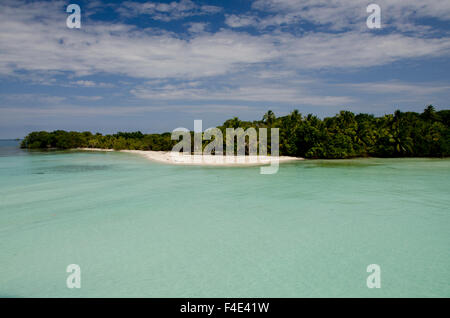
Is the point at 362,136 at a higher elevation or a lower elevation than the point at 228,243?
higher

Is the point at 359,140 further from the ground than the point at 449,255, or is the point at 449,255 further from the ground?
the point at 359,140

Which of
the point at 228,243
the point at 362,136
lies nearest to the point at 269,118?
the point at 362,136

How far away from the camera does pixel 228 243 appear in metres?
7.96

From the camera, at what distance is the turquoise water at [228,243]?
5629 millimetres

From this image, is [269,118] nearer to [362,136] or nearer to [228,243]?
[362,136]

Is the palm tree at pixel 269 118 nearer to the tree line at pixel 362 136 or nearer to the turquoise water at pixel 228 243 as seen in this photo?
the tree line at pixel 362 136

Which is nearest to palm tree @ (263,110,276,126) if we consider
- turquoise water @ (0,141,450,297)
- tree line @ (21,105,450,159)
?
tree line @ (21,105,450,159)

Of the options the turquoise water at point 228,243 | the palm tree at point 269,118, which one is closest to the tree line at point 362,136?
the palm tree at point 269,118

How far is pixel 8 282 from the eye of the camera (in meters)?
5.75

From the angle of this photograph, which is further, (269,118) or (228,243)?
(269,118)

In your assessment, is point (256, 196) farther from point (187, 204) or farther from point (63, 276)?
point (63, 276)

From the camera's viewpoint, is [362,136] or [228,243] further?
[362,136]
